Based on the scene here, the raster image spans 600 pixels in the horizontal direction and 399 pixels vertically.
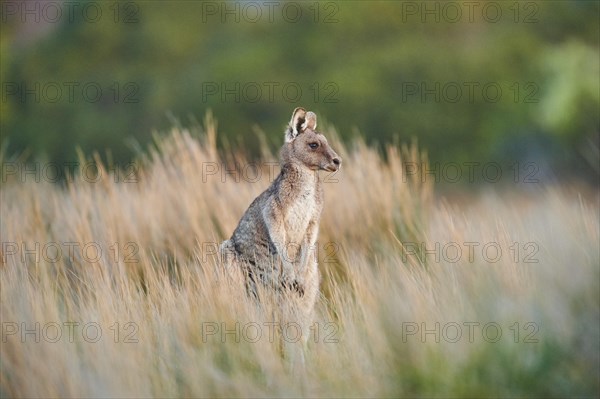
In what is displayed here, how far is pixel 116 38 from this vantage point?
26938 mm

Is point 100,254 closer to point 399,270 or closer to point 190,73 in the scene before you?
point 399,270

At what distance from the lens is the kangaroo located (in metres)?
6.34

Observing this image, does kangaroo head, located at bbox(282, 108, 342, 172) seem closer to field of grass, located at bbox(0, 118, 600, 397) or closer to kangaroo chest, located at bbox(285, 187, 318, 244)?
kangaroo chest, located at bbox(285, 187, 318, 244)

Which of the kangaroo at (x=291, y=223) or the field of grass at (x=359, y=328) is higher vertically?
the kangaroo at (x=291, y=223)

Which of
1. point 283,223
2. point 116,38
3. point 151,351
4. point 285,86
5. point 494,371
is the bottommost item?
point 494,371

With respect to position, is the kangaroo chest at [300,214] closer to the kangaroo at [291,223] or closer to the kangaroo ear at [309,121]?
the kangaroo at [291,223]

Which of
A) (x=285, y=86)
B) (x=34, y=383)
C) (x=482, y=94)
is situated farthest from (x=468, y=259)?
(x=482, y=94)

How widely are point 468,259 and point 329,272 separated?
1.56 m

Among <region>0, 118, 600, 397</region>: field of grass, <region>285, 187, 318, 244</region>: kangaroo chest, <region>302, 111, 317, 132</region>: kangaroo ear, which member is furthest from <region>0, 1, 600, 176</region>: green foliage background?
<region>0, 118, 600, 397</region>: field of grass

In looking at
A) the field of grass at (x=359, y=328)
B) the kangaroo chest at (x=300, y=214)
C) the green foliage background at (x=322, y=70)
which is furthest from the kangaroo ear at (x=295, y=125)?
the green foliage background at (x=322, y=70)

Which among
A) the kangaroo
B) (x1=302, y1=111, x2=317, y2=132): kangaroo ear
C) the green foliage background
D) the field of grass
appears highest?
the green foliage background

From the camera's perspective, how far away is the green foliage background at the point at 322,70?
2384cm

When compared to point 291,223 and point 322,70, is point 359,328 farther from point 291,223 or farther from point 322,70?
point 322,70

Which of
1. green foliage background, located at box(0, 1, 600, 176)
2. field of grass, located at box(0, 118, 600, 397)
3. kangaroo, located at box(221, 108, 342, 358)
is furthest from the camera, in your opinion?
green foliage background, located at box(0, 1, 600, 176)
